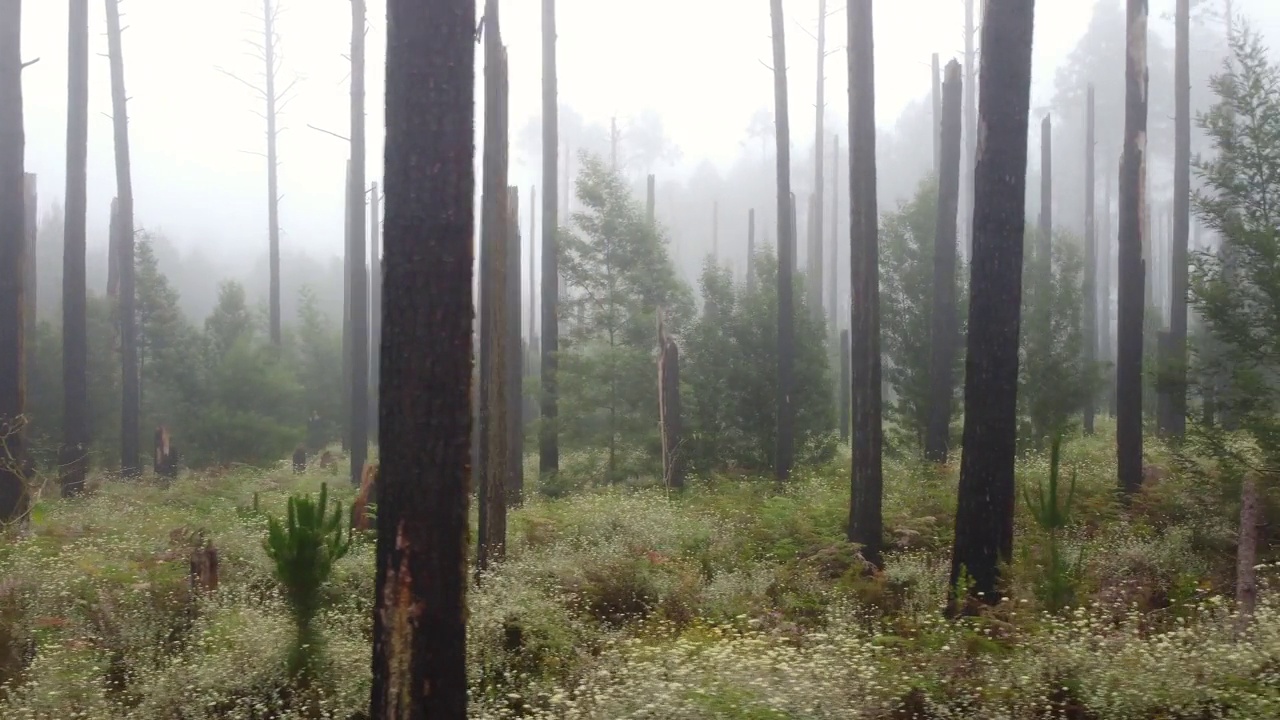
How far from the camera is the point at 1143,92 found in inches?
564

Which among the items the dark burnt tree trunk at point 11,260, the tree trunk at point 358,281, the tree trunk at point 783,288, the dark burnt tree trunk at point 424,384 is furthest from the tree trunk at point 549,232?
the dark burnt tree trunk at point 424,384

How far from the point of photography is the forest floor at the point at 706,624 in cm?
561

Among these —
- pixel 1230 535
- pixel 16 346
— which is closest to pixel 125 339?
pixel 16 346

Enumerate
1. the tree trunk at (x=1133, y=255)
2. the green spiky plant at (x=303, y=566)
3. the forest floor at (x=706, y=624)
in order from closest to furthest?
1. the forest floor at (x=706, y=624)
2. the green spiky plant at (x=303, y=566)
3. the tree trunk at (x=1133, y=255)

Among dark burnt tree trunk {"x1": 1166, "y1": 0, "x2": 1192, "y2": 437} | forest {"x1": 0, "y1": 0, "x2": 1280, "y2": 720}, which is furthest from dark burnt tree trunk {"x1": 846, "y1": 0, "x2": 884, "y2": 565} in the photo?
dark burnt tree trunk {"x1": 1166, "y1": 0, "x2": 1192, "y2": 437}

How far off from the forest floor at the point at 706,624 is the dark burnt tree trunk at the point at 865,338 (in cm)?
55

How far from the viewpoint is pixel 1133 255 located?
1437 centimetres

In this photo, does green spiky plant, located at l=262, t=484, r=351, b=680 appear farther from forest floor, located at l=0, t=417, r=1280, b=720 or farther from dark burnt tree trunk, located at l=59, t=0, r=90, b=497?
dark burnt tree trunk, located at l=59, t=0, r=90, b=497

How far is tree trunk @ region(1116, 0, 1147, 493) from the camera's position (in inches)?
559

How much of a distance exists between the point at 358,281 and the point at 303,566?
14.2 m

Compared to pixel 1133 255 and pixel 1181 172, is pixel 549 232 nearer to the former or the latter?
pixel 1133 255

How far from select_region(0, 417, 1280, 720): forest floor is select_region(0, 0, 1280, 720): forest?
4 centimetres

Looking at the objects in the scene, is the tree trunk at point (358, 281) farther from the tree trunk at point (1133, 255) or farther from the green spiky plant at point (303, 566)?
the tree trunk at point (1133, 255)

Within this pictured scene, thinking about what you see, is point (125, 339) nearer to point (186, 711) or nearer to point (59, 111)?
point (186, 711)
